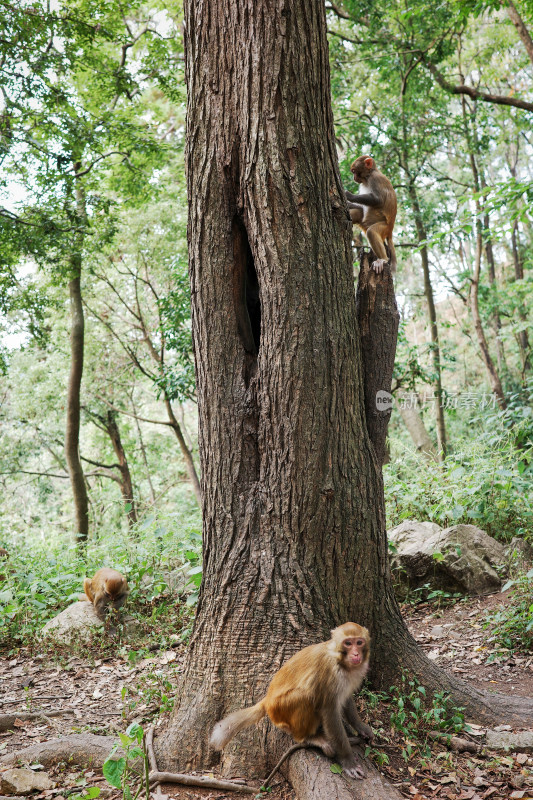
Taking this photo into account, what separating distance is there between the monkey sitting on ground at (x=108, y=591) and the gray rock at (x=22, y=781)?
9.38 feet

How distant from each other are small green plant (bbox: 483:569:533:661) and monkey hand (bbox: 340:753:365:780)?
95.8 inches

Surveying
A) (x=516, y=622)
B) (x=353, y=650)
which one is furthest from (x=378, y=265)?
(x=516, y=622)

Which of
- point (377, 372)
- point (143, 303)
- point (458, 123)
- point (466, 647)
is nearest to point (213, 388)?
point (377, 372)

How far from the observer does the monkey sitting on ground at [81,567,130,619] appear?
633 cm

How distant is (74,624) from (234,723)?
3.68 metres

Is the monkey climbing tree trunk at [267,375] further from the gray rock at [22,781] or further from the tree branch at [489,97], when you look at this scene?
the tree branch at [489,97]

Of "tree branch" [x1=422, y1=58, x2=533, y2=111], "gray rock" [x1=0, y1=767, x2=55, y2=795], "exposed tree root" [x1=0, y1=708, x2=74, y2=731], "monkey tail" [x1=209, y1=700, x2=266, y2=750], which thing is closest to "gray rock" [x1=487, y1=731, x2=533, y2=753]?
"monkey tail" [x1=209, y1=700, x2=266, y2=750]

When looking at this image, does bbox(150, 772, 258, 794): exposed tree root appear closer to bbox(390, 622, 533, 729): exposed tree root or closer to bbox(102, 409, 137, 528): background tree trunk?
bbox(390, 622, 533, 729): exposed tree root

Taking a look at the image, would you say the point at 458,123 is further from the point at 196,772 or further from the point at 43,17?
the point at 196,772

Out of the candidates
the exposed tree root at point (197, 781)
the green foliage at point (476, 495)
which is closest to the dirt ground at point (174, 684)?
the exposed tree root at point (197, 781)

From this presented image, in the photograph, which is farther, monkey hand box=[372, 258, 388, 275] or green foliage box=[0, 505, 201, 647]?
green foliage box=[0, 505, 201, 647]

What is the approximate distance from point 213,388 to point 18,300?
737 centimetres

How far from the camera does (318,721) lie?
3.19m

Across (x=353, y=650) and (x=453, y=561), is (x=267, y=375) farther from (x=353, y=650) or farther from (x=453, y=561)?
(x=453, y=561)
